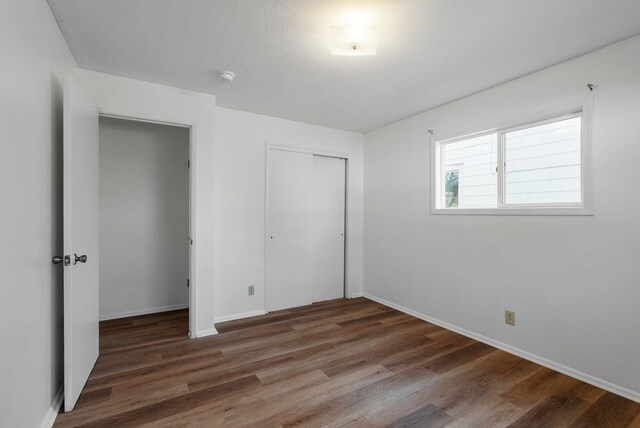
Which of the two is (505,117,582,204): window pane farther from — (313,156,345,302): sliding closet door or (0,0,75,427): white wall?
(0,0,75,427): white wall

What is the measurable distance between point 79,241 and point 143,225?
1.80 meters

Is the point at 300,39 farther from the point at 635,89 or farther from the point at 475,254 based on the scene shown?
the point at 475,254

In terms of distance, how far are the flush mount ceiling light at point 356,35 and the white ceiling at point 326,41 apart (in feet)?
0.19

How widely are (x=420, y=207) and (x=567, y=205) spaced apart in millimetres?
1396

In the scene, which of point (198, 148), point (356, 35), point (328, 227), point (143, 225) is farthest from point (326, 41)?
point (143, 225)

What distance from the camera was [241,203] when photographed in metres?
3.48

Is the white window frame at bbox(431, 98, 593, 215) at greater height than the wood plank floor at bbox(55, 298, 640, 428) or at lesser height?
greater

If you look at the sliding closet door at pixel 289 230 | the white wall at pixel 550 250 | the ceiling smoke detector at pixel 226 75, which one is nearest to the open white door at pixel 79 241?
the ceiling smoke detector at pixel 226 75

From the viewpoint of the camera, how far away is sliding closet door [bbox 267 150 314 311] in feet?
12.2

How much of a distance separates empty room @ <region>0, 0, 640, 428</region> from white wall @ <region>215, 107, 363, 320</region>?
3 cm

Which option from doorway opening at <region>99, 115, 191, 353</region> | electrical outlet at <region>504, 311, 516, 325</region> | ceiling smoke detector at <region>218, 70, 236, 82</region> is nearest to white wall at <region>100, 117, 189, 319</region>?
doorway opening at <region>99, 115, 191, 353</region>

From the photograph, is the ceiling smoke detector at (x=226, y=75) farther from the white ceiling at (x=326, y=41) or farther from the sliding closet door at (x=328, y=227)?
the sliding closet door at (x=328, y=227)

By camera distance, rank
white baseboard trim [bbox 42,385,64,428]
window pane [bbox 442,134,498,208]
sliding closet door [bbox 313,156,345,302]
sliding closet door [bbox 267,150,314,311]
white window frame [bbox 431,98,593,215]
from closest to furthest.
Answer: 1. white baseboard trim [bbox 42,385,64,428]
2. white window frame [bbox 431,98,593,215]
3. window pane [bbox 442,134,498,208]
4. sliding closet door [bbox 267,150,314,311]
5. sliding closet door [bbox 313,156,345,302]

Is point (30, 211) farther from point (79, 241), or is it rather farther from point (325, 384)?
point (325, 384)
